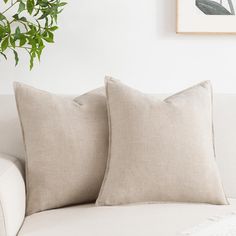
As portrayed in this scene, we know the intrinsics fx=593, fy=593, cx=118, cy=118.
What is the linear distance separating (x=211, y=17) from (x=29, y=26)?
2.62 ft

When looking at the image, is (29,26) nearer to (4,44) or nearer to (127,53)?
(4,44)

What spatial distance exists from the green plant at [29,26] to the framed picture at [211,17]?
58cm

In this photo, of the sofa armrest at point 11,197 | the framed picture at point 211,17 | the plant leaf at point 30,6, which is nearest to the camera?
the sofa armrest at point 11,197

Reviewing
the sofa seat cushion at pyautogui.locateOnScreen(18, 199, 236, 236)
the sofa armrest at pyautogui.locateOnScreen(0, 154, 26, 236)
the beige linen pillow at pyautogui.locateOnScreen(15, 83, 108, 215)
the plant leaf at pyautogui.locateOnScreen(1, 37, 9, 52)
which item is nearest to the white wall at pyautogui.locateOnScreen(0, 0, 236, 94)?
the plant leaf at pyautogui.locateOnScreen(1, 37, 9, 52)

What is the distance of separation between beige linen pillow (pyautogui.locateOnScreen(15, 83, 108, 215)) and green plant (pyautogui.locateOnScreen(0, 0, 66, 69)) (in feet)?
0.98

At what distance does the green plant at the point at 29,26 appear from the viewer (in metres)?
2.42

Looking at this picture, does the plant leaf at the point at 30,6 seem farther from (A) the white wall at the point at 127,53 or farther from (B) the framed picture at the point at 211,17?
(B) the framed picture at the point at 211,17

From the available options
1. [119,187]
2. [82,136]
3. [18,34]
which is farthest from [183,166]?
[18,34]

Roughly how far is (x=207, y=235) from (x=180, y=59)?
107cm

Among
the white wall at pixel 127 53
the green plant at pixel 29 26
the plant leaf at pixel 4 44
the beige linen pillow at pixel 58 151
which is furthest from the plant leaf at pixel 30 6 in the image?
the beige linen pillow at pixel 58 151

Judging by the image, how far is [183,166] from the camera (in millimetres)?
2148

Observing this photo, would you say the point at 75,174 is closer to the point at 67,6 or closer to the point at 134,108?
the point at 134,108

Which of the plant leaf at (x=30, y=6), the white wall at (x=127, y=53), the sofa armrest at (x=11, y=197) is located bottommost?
the sofa armrest at (x=11, y=197)

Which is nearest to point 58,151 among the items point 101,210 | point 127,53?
point 101,210
